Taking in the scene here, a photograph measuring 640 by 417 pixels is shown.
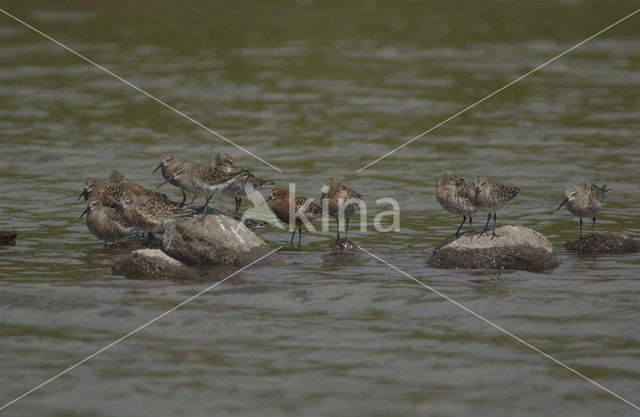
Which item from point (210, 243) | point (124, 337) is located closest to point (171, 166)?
point (210, 243)

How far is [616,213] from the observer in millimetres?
19562

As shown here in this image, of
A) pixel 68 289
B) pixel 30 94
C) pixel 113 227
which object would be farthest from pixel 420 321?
pixel 30 94

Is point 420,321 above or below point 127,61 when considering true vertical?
below

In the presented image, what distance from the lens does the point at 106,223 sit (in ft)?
55.3

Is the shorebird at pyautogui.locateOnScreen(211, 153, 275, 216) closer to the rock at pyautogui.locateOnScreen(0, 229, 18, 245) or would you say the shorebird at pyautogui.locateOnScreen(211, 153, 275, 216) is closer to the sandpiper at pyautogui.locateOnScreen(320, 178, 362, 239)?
the sandpiper at pyautogui.locateOnScreen(320, 178, 362, 239)

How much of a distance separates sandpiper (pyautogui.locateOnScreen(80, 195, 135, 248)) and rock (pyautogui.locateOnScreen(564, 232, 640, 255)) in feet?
26.2

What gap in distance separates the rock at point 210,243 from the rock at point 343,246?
1487mm

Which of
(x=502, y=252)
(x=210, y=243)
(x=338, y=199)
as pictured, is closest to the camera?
(x=502, y=252)

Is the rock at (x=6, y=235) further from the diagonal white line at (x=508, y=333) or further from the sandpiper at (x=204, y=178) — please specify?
the diagonal white line at (x=508, y=333)

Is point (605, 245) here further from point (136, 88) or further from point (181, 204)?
point (136, 88)

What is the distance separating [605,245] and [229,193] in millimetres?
6780

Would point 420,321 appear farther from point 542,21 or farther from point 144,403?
point 542,21

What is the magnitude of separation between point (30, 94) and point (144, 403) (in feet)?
70.4

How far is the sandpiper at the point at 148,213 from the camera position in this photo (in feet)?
54.4
